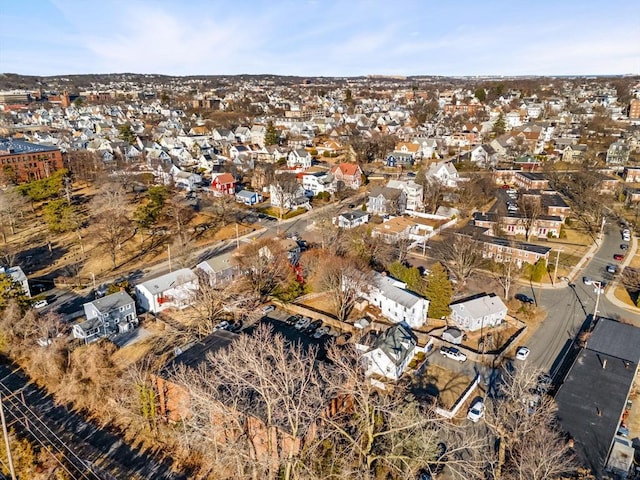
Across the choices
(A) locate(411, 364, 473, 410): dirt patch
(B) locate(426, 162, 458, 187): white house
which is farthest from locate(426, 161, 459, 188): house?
(A) locate(411, 364, 473, 410): dirt patch

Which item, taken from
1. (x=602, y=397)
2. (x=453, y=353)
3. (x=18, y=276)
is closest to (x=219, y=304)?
(x=453, y=353)

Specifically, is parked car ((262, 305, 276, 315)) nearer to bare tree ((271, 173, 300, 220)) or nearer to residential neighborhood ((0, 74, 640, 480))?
residential neighborhood ((0, 74, 640, 480))

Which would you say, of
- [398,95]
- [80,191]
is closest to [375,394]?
[80,191]

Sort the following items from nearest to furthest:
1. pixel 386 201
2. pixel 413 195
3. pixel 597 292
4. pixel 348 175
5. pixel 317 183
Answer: pixel 597 292 → pixel 386 201 → pixel 413 195 → pixel 317 183 → pixel 348 175

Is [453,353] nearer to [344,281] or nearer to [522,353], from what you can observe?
[522,353]

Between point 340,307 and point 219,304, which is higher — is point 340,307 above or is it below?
below

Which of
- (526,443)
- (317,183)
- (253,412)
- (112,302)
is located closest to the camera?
(526,443)
